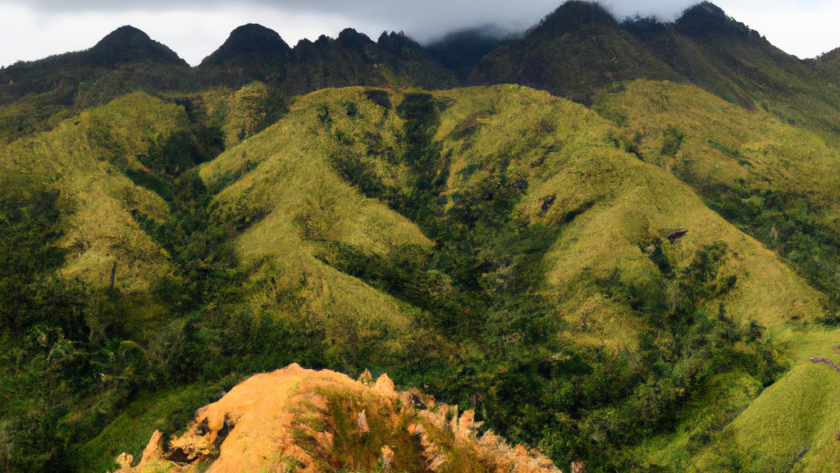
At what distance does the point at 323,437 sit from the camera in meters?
32.8

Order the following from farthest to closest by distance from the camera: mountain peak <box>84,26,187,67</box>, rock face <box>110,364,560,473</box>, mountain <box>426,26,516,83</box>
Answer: mountain <box>426,26,516,83</box> → mountain peak <box>84,26,187,67</box> → rock face <box>110,364,560,473</box>

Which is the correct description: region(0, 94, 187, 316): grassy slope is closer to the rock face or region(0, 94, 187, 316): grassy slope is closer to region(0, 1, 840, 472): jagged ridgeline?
region(0, 1, 840, 472): jagged ridgeline

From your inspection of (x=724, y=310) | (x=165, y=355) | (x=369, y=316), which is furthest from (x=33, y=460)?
(x=724, y=310)

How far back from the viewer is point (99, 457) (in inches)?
1500

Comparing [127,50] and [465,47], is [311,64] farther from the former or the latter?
[465,47]

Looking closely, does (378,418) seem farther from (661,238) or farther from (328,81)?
(328,81)

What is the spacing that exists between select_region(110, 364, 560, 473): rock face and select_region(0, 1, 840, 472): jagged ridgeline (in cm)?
24

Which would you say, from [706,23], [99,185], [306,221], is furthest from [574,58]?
[99,185]

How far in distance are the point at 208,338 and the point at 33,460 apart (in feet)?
63.3

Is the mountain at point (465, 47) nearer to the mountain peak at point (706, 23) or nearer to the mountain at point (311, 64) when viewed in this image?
the mountain at point (311, 64)

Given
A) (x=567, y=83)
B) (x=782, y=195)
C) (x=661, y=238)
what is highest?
(x=567, y=83)

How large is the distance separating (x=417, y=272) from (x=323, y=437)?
126ft

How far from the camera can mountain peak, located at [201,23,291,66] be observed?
5039 inches

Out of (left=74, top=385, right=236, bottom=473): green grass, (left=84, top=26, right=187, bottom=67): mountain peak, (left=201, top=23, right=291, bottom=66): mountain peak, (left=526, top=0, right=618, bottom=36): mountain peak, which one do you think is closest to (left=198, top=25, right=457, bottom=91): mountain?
(left=201, top=23, right=291, bottom=66): mountain peak
